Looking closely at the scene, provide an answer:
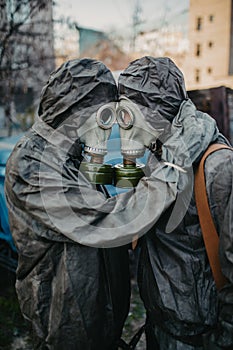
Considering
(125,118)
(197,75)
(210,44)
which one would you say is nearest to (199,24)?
(210,44)

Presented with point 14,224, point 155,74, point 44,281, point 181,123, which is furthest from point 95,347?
point 155,74

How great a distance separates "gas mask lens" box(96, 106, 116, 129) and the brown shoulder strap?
0.54 meters

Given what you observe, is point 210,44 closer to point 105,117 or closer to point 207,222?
point 105,117

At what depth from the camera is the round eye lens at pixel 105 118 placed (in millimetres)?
1842

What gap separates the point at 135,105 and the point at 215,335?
126 centimetres

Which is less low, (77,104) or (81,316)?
(77,104)

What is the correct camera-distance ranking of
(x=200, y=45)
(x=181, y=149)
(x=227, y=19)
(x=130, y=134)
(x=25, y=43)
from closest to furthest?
1. (x=181, y=149)
2. (x=130, y=134)
3. (x=25, y=43)
4. (x=227, y=19)
5. (x=200, y=45)

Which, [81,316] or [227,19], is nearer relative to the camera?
[81,316]

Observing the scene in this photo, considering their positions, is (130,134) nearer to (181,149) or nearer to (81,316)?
(181,149)

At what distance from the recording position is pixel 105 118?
1.90 m

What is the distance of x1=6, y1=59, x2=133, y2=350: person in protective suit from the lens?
1.74 m

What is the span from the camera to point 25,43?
7184 mm

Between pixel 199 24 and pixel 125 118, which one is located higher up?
pixel 199 24

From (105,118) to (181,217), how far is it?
66cm
